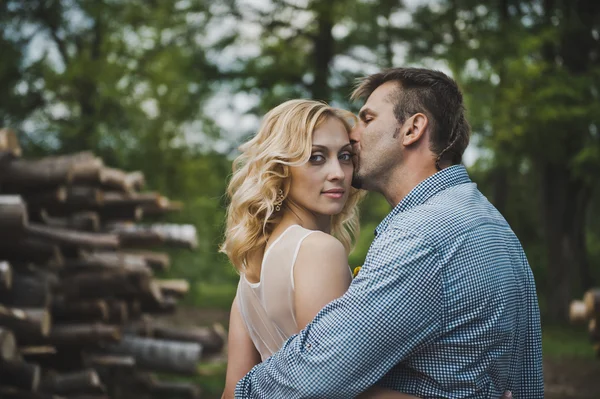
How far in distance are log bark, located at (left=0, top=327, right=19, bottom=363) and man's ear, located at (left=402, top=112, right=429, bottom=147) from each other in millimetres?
4648

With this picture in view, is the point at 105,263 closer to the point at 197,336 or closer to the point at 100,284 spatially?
the point at 100,284

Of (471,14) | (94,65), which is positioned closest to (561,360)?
(471,14)

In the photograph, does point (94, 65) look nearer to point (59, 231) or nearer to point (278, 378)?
point (59, 231)

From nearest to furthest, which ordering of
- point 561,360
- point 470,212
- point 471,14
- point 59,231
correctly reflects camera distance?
point 470,212 → point 59,231 → point 561,360 → point 471,14

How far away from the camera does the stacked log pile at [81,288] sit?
24.3ft

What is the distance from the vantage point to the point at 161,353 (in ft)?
33.9

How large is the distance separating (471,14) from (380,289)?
53.5 feet

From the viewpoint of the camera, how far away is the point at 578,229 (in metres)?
19.6

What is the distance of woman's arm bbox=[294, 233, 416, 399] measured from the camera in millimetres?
2787

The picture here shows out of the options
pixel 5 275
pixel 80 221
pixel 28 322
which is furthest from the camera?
pixel 80 221

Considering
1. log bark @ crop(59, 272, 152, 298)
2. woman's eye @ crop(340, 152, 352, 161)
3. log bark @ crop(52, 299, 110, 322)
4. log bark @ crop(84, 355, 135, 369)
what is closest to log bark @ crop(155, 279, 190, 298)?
log bark @ crop(59, 272, 152, 298)

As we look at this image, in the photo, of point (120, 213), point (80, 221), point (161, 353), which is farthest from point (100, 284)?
point (120, 213)

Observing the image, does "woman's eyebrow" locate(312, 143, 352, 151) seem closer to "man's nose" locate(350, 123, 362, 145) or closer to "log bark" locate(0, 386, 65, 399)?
"man's nose" locate(350, 123, 362, 145)

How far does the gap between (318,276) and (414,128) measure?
26.7 inches
